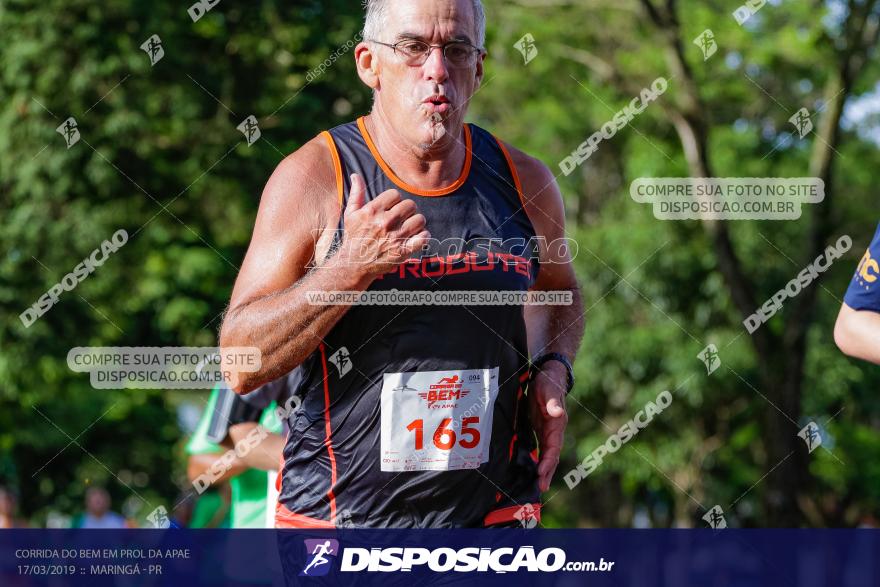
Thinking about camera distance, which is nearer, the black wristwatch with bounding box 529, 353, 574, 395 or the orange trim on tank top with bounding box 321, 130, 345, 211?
the orange trim on tank top with bounding box 321, 130, 345, 211

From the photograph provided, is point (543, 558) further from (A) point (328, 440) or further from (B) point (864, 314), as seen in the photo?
(B) point (864, 314)

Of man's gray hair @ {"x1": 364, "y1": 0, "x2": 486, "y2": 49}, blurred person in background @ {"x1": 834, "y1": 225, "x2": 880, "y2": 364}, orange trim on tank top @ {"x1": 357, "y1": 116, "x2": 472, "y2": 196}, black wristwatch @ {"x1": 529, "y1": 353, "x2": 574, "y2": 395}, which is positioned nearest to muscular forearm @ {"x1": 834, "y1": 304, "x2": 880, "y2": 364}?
blurred person in background @ {"x1": 834, "y1": 225, "x2": 880, "y2": 364}

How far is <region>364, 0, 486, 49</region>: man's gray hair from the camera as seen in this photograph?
366cm

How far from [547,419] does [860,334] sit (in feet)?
3.19

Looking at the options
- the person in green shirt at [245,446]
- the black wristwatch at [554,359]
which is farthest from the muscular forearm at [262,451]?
the black wristwatch at [554,359]

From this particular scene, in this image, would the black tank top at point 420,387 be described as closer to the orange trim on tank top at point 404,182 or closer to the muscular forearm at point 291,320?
the orange trim on tank top at point 404,182

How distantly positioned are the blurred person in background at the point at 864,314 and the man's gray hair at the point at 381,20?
4.44ft

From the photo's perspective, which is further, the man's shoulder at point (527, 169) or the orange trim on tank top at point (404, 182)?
the man's shoulder at point (527, 169)

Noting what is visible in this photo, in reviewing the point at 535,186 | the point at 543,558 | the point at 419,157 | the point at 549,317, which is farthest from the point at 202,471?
the point at 419,157

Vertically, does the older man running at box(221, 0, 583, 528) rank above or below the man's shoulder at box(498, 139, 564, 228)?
below

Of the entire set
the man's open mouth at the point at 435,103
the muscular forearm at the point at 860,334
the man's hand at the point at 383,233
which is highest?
the man's open mouth at the point at 435,103

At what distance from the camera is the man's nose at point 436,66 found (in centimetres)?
353

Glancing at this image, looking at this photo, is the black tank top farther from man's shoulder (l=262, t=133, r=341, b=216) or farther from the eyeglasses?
the eyeglasses

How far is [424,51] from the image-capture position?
357 centimetres
